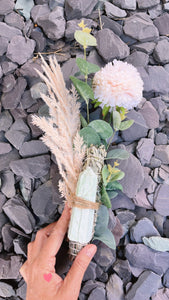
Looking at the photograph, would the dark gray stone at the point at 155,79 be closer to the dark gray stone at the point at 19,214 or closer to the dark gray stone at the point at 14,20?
the dark gray stone at the point at 14,20

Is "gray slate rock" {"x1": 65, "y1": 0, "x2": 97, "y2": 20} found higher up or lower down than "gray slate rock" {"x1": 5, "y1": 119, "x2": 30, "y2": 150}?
higher up

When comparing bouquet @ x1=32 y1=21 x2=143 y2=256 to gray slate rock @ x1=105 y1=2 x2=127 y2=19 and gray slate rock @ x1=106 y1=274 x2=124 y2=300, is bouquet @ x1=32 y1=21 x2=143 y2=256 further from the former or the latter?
gray slate rock @ x1=105 y1=2 x2=127 y2=19

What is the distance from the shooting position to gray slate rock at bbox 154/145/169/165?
110cm

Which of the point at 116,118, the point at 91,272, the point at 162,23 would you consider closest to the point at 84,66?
the point at 116,118

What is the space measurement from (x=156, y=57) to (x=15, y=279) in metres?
1.11

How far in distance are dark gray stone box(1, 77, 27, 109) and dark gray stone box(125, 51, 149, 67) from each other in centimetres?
46

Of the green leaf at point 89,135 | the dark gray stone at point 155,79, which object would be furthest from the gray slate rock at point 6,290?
the dark gray stone at point 155,79

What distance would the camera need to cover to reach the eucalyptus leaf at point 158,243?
1003 millimetres

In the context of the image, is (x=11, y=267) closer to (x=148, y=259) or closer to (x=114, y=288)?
(x=114, y=288)

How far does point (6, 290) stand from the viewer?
39.8 inches

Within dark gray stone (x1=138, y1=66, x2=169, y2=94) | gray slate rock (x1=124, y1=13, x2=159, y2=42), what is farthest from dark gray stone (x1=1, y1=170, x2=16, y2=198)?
gray slate rock (x1=124, y1=13, x2=159, y2=42)

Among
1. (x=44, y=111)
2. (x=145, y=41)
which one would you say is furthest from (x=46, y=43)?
(x=145, y=41)

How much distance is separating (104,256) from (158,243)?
0.21 meters

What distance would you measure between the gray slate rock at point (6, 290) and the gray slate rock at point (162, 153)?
0.79 m
